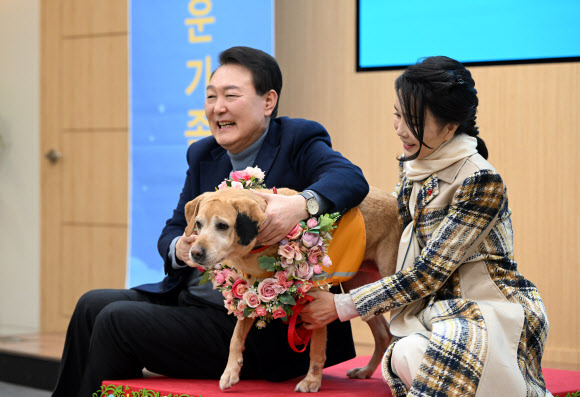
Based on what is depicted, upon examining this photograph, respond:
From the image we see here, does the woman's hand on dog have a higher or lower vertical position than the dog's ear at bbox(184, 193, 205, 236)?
lower

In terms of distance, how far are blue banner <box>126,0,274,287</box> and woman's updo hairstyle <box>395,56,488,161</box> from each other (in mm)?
1980

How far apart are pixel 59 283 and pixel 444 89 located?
4245 mm

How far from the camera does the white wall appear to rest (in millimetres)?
5586

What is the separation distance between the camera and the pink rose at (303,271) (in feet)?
6.57

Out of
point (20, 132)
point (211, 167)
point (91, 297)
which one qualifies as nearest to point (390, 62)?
point (211, 167)

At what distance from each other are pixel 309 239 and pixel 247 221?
20cm

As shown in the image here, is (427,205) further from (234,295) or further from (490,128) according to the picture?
(490,128)

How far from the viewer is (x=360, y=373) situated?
241cm

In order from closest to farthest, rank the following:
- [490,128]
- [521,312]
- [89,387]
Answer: [521,312]
[89,387]
[490,128]

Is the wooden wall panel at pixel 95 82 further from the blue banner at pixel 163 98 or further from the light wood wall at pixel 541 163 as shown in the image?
the light wood wall at pixel 541 163

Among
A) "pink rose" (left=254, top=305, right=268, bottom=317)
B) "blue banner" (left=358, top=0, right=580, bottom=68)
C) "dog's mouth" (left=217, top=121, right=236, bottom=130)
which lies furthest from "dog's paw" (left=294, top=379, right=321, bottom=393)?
"blue banner" (left=358, top=0, right=580, bottom=68)

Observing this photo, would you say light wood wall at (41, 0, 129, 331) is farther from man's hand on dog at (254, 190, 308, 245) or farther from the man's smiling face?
man's hand on dog at (254, 190, 308, 245)

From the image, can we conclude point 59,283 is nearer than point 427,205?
No

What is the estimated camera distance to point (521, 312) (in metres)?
1.98
